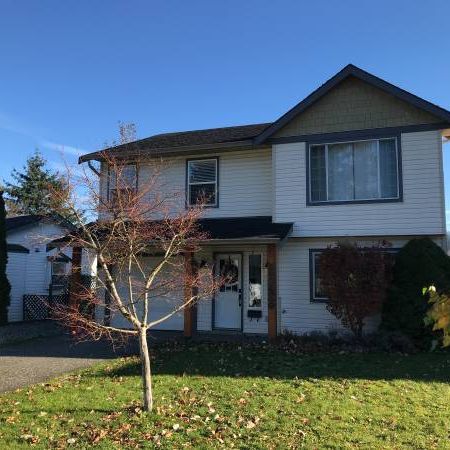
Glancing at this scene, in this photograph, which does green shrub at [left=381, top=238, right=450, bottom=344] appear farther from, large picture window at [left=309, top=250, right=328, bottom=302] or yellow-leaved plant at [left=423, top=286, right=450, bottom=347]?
yellow-leaved plant at [left=423, top=286, right=450, bottom=347]

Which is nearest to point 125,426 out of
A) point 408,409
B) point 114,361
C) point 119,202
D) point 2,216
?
point 119,202

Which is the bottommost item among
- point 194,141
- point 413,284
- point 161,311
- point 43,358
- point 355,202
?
point 43,358

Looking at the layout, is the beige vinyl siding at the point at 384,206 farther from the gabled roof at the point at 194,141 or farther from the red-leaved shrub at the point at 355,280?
the gabled roof at the point at 194,141

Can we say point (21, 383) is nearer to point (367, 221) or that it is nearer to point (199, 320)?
point (199, 320)

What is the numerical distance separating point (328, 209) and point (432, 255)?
116 inches

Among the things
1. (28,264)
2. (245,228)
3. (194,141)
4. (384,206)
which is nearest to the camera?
(384,206)

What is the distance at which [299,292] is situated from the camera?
1432 cm

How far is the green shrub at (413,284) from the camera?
11969 millimetres

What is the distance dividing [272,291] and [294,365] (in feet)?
11.3

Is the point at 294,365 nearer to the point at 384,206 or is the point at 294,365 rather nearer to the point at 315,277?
the point at 315,277

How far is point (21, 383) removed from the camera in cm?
909

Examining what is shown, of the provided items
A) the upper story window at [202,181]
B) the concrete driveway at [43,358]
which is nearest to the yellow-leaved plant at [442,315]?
the concrete driveway at [43,358]

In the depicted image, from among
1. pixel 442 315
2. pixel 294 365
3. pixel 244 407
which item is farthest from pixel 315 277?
pixel 442 315

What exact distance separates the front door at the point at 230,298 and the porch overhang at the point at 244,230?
1.10 metres
